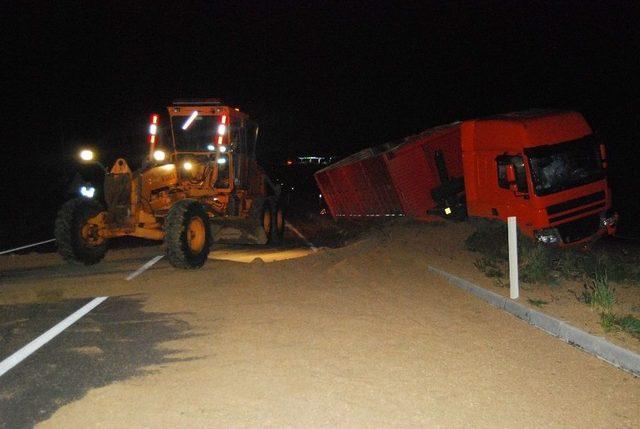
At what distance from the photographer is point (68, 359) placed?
7.19 meters

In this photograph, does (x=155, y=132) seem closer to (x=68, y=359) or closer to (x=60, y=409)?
(x=68, y=359)

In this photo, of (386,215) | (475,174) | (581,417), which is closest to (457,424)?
(581,417)

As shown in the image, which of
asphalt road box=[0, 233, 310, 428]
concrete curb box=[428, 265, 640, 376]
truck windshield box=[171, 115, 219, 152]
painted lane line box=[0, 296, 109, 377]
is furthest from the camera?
truck windshield box=[171, 115, 219, 152]

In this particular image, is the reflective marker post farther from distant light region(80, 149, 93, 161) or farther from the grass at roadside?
distant light region(80, 149, 93, 161)

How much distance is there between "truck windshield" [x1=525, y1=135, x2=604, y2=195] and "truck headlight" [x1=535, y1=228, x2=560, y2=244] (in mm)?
722

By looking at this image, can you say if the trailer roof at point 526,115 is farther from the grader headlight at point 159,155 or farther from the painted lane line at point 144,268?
the painted lane line at point 144,268

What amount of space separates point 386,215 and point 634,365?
12.9 m

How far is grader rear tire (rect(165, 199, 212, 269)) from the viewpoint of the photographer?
42.5 ft

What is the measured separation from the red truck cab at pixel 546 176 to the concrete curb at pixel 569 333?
12.1 feet

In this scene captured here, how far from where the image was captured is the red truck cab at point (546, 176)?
13.4 metres

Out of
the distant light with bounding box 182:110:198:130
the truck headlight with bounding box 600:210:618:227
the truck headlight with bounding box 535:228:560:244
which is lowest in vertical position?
the truck headlight with bounding box 535:228:560:244

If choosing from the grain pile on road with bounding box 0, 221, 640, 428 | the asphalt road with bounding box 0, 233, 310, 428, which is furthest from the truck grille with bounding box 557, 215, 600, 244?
the asphalt road with bounding box 0, 233, 310, 428

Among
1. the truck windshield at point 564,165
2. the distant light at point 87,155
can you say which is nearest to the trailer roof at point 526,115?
the truck windshield at point 564,165

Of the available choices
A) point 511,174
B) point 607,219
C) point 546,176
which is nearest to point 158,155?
point 511,174
